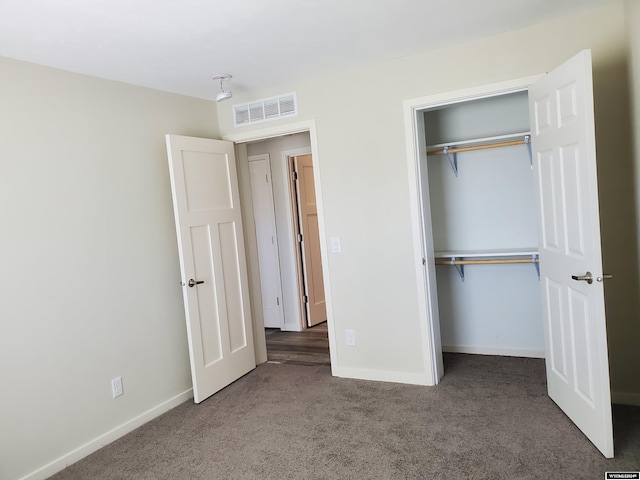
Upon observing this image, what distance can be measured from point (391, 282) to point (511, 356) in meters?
1.27

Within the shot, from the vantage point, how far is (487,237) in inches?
152

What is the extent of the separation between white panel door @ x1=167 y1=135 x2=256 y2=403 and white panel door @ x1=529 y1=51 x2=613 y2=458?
2.25 metres

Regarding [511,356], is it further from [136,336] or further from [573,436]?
[136,336]

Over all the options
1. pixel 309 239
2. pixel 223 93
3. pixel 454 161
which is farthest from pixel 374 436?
pixel 309 239

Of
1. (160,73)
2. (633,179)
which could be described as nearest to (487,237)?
(633,179)

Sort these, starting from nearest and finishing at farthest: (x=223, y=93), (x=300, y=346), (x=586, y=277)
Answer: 1. (x=586, y=277)
2. (x=223, y=93)
3. (x=300, y=346)

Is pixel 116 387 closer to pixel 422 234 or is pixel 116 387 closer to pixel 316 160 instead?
pixel 316 160

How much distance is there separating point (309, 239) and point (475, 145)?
2.25 metres

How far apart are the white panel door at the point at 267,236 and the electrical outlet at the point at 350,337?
6.02 feet

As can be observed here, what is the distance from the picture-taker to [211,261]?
358 cm

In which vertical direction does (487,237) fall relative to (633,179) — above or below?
below

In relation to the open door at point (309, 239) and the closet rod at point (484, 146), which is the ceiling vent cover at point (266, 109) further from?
the open door at point (309, 239)

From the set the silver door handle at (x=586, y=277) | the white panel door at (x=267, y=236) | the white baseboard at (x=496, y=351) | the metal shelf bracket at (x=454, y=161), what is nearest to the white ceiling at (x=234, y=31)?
the metal shelf bracket at (x=454, y=161)

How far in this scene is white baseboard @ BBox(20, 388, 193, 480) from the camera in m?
2.58
